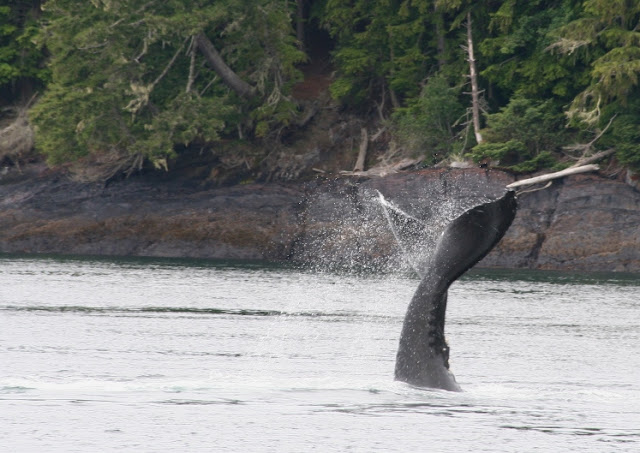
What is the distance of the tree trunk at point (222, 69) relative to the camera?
64250mm

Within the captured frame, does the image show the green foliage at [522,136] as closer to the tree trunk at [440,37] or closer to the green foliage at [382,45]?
the tree trunk at [440,37]

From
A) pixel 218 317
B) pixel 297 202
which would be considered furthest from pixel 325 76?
pixel 218 317

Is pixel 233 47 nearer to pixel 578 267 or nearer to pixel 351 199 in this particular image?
pixel 351 199

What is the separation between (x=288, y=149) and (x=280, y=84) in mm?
3356

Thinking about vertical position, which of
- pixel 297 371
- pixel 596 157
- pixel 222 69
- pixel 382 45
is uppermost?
pixel 382 45

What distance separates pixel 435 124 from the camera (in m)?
60.5

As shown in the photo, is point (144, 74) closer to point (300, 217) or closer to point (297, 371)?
point (300, 217)

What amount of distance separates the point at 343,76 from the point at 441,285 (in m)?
49.4

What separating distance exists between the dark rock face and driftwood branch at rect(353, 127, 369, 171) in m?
1.70

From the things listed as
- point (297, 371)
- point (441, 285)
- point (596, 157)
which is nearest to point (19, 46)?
point (596, 157)

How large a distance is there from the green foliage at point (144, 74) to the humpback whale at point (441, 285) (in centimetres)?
4348

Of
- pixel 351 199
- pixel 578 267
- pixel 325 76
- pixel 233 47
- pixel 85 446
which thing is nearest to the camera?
pixel 85 446

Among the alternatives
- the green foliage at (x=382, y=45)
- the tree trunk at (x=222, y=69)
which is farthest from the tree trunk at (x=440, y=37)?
the tree trunk at (x=222, y=69)

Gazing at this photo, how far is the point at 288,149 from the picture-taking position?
65812mm
